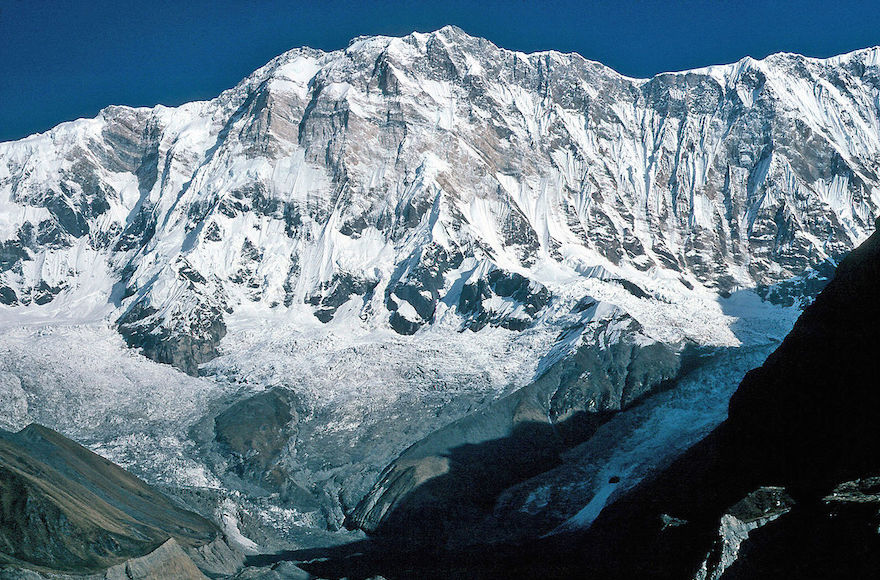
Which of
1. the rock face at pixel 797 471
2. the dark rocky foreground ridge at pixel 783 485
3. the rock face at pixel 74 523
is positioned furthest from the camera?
the rock face at pixel 74 523

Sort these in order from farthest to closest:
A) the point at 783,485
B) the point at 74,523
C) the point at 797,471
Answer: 1. the point at 74,523
2. the point at 797,471
3. the point at 783,485

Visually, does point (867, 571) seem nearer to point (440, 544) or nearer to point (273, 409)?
point (440, 544)

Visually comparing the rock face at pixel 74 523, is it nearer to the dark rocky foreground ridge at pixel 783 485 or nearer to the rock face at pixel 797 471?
the dark rocky foreground ridge at pixel 783 485

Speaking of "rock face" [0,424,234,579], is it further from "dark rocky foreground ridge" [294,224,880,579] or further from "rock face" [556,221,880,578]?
"rock face" [556,221,880,578]

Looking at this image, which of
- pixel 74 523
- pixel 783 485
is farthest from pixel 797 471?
pixel 74 523

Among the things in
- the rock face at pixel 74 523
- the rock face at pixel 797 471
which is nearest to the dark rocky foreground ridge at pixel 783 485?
the rock face at pixel 797 471

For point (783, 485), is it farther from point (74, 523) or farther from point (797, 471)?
point (74, 523)

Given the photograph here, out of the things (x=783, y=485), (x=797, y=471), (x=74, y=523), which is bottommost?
(x=783, y=485)
